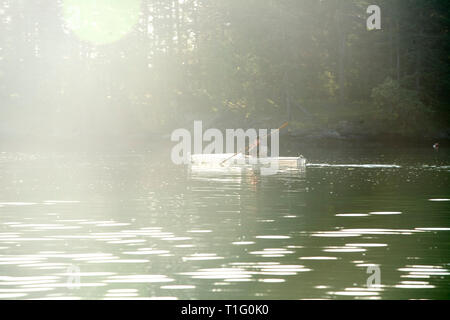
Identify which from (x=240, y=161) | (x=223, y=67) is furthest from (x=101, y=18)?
(x=240, y=161)

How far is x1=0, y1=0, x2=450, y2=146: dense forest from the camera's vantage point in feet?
267

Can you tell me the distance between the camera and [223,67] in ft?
295

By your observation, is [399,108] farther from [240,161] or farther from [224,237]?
[224,237]

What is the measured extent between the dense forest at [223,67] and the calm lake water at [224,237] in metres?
40.6

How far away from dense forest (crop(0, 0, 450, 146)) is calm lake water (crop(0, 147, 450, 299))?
40631 millimetres

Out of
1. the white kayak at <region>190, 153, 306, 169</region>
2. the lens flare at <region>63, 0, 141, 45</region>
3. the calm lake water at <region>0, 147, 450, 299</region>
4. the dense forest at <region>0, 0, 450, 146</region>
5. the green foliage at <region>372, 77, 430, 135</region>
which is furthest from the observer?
the lens flare at <region>63, 0, 141, 45</region>

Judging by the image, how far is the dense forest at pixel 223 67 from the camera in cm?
8138

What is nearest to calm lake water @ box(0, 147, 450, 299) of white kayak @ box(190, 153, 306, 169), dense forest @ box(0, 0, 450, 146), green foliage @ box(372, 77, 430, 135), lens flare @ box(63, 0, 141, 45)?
white kayak @ box(190, 153, 306, 169)

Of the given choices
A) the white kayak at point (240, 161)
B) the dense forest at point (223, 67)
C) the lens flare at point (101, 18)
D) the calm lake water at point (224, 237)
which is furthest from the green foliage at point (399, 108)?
the calm lake water at point (224, 237)

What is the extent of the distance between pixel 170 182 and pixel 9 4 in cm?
7240

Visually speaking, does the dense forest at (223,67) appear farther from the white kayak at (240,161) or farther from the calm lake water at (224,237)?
the calm lake water at (224,237)

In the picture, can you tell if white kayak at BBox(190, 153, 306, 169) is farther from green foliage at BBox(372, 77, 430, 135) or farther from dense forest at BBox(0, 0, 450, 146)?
dense forest at BBox(0, 0, 450, 146)

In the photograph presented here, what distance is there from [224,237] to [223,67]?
6893cm

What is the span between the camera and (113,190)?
35094 millimetres
